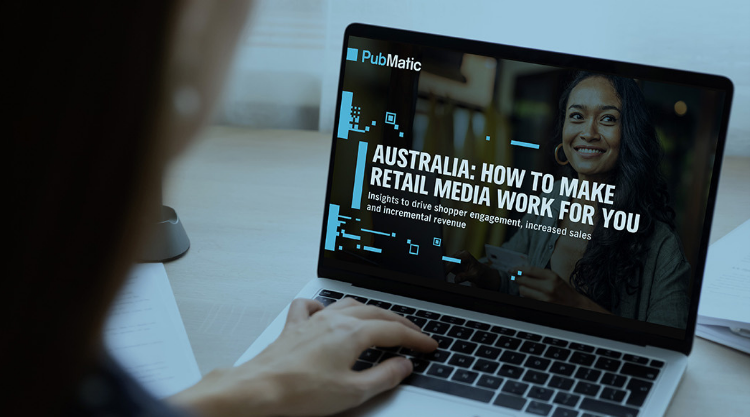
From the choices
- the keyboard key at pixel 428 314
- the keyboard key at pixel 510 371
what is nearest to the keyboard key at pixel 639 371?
the keyboard key at pixel 510 371

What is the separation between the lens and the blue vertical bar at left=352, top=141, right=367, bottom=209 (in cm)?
88

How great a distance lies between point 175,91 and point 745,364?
69cm

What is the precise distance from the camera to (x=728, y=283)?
89 cm

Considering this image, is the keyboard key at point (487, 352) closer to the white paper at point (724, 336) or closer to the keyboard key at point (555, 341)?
the keyboard key at point (555, 341)

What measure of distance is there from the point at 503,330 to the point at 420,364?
0.12 m

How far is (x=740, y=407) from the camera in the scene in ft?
2.32

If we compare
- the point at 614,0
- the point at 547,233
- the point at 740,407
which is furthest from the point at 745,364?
the point at 614,0

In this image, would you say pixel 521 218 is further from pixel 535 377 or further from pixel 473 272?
pixel 535 377

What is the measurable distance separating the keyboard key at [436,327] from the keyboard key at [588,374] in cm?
15

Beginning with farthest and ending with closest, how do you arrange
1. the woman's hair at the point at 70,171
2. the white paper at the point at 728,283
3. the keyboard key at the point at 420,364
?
the white paper at the point at 728,283, the keyboard key at the point at 420,364, the woman's hair at the point at 70,171

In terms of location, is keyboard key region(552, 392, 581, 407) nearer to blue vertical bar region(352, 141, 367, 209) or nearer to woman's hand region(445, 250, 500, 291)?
woman's hand region(445, 250, 500, 291)

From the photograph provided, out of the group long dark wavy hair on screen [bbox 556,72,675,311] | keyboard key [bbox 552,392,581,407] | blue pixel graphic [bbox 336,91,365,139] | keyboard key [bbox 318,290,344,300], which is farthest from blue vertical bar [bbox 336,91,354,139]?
keyboard key [bbox 552,392,581,407]

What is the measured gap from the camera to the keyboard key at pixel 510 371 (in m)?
0.71

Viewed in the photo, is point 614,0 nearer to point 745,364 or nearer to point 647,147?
point 647,147
